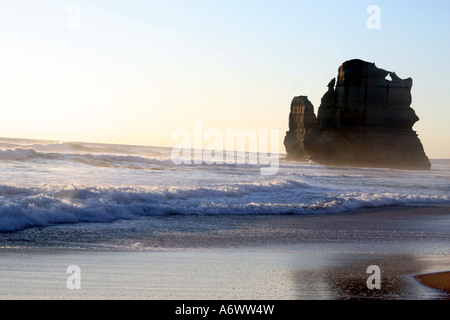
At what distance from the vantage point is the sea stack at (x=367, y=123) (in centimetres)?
7119

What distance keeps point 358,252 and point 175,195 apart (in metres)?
8.54

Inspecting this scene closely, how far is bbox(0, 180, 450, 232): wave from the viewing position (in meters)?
12.4

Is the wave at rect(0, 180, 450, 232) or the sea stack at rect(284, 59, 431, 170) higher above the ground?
the sea stack at rect(284, 59, 431, 170)

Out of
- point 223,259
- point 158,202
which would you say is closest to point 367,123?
point 158,202

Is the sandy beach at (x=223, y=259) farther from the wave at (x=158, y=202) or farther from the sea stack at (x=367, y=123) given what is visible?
the sea stack at (x=367, y=123)

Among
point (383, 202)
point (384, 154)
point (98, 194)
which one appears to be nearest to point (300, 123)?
point (384, 154)

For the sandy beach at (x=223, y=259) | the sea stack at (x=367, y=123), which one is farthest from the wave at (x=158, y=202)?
the sea stack at (x=367, y=123)

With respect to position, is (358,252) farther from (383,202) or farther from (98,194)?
(383,202)

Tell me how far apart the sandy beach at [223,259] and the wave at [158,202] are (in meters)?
0.76

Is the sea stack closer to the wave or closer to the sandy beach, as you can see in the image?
the wave

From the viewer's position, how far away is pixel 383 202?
20.6 meters

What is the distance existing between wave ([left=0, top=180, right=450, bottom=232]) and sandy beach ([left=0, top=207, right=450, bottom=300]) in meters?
0.76

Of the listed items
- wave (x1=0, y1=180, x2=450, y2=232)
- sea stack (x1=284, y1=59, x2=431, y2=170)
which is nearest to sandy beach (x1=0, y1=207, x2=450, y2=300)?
wave (x1=0, y1=180, x2=450, y2=232)

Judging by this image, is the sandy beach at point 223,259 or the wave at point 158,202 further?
the wave at point 158,202
